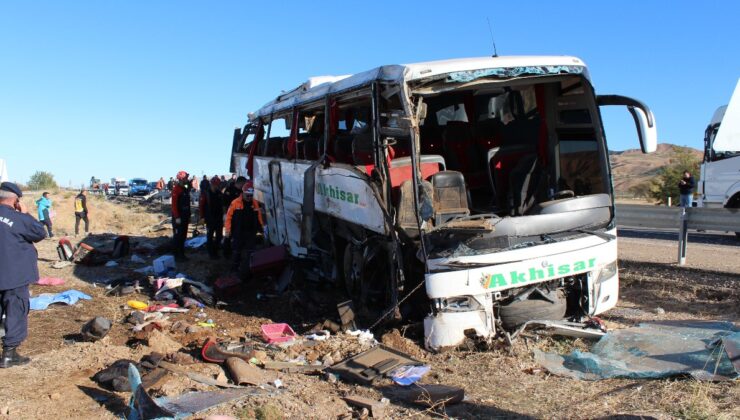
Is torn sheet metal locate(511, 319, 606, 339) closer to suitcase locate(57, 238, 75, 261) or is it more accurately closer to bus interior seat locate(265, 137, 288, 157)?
bus interior seat locate(265, 137, 288, 157)

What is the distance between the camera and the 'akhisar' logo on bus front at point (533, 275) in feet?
18.1

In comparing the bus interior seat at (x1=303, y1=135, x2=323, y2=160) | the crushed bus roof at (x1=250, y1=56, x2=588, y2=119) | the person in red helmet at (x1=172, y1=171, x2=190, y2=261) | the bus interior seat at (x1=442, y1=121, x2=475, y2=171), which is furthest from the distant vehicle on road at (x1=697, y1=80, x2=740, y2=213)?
the person in red helmet at (x1=172, y1=171, x2=190, y2=261)

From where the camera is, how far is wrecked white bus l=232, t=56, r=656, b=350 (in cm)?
558

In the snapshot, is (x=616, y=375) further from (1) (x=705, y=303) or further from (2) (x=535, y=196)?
(1) (x=705, y=303)

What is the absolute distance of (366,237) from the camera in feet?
23.0

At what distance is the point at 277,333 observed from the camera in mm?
6480

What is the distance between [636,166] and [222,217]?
56366 mm

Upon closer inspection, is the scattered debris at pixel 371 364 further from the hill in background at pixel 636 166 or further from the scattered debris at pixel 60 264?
the hill in background at pixel 636 166

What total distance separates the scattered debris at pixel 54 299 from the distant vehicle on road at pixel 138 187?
47765mm

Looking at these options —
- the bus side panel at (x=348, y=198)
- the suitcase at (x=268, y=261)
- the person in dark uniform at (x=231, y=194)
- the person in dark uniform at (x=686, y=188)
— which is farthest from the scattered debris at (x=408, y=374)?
the person in dark uniform at (x=686, y=188)

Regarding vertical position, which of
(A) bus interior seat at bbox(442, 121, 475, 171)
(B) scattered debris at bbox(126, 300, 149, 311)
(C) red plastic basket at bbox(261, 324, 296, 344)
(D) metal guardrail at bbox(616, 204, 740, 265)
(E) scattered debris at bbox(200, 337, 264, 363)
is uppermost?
(A) bus interior seat at bbox(442, 121, 475, 171)

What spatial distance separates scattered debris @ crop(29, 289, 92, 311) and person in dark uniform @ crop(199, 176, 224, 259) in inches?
147

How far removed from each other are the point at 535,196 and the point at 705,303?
8.42 feet

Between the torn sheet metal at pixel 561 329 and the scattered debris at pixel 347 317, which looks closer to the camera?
the torn sheet metal at pixel 561 329
